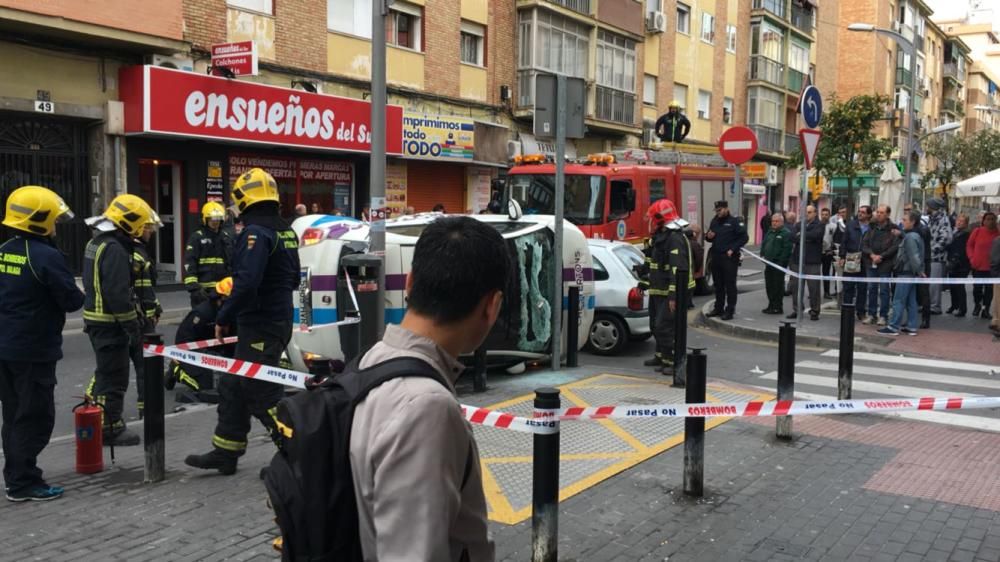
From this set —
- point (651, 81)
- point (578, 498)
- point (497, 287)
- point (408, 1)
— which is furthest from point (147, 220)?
point (651, 81)

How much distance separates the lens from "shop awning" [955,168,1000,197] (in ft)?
50.4

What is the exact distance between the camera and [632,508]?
16.5 feet

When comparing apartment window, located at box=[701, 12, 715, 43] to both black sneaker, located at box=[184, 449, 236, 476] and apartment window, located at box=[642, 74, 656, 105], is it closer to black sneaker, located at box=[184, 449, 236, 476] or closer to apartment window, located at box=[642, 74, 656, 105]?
apartment window, located at box=[642, 74, 656, 105]

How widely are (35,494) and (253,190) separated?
2.25 meters

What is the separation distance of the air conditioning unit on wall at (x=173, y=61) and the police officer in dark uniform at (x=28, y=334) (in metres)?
11.9

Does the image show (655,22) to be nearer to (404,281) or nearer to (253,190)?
(404,281)

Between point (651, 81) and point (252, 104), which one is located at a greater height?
point (651, 81)

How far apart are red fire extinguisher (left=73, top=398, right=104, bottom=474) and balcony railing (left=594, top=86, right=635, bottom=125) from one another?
24.7 meters

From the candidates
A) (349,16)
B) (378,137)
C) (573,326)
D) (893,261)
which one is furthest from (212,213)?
(349,16)

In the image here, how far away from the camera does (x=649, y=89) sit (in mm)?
33375

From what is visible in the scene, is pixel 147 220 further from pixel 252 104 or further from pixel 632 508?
pixel 252 104

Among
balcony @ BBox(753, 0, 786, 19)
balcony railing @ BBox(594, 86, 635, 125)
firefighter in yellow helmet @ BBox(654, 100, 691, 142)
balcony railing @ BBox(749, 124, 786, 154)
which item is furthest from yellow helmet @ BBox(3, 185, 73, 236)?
balcony @ BBox(753, 0, 786, 19)

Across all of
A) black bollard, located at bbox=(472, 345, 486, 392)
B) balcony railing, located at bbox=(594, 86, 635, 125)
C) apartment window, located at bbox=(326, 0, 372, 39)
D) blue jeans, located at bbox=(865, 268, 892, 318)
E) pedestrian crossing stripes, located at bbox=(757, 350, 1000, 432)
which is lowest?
pedestrian crossing stripes, located at bbox=(757, 350, 1000, 432)

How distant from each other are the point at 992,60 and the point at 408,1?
99870 mm
